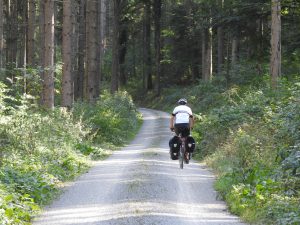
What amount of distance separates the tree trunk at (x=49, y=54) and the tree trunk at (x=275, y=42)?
954 centimetres

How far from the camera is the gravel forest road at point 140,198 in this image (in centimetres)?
898

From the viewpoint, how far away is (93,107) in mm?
26281

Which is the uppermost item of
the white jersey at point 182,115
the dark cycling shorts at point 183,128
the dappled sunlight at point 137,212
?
the white jersey at point 182,115

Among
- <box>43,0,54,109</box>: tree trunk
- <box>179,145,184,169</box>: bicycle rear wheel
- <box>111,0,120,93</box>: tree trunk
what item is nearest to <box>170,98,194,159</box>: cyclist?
<box>179,145,184,169</box>: bicycle rear wheel

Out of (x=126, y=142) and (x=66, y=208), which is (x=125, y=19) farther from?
(x=66, y=208)

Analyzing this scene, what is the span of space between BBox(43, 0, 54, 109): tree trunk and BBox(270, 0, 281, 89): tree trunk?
954 centimetres

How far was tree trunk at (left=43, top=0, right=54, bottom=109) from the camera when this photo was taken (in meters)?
19.5

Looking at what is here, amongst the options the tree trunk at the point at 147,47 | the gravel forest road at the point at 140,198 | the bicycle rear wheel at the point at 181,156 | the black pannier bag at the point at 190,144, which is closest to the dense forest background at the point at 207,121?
the gravel forest road at the point at 140,198

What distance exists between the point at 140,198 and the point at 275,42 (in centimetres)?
1396

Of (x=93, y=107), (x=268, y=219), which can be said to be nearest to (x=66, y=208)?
(x=268, y=219)

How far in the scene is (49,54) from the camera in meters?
19.9

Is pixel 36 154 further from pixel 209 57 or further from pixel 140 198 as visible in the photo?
pixel 209 57

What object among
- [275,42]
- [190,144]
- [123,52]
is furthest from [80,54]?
[123,52]

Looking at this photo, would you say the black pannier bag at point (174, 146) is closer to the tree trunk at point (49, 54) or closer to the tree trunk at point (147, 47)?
the tree trunk at point (49, 54)
